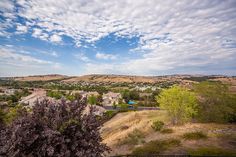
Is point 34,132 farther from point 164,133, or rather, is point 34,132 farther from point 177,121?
point 177,121

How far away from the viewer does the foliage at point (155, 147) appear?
67.8 feet

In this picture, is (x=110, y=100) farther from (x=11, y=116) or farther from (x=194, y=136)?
(x=194, y=136)

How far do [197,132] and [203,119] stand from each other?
9.50 m

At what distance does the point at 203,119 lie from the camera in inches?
1384

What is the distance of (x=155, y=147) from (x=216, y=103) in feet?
55.2

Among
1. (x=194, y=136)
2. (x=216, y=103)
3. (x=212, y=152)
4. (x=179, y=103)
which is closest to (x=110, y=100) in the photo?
(x=179, y=103)

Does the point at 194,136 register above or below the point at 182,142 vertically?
above

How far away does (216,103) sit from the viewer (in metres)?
34.2

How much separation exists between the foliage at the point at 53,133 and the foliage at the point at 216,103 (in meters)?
30.2

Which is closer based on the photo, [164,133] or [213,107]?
[164,133]

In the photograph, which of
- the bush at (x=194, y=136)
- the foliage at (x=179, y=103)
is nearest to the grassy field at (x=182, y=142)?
the bush at (x=194, y=136)

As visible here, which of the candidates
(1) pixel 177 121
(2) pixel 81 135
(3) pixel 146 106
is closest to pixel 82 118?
(2) pixel 81 135

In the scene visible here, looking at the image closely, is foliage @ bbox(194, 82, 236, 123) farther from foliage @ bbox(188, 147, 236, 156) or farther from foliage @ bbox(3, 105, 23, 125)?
foliage @ bbox(3, 105, 23, 125)

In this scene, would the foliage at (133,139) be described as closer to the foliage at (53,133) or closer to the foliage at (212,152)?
the foliage at (212,152)
